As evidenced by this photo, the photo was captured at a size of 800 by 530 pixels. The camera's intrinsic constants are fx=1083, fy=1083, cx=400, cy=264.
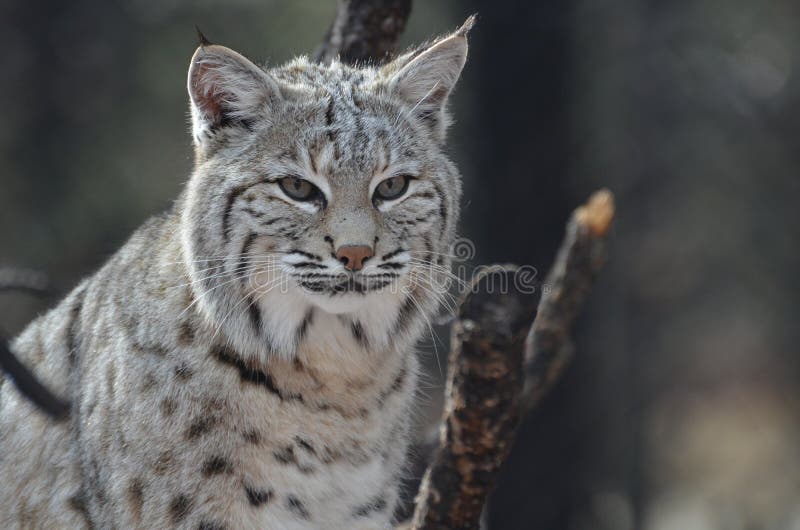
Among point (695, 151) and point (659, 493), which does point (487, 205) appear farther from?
point (659, 493)

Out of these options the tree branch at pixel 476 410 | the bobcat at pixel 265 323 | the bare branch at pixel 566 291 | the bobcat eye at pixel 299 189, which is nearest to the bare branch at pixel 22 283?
the bobcat at pixel 265 323

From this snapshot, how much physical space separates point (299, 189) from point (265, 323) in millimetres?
510

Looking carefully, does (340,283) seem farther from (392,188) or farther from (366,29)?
(366,29)

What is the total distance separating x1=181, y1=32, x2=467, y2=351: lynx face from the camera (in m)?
3.81

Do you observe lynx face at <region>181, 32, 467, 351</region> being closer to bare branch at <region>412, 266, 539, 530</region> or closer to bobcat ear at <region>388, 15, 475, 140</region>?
bobcat ear at <region>388, 15, 475, 140</region>

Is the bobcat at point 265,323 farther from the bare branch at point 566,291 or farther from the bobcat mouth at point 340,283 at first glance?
the bare branch at point 566,291

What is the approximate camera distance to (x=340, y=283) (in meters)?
3.78

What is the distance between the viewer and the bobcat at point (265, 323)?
380 centimetres

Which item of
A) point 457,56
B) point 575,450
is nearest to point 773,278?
point 575,450

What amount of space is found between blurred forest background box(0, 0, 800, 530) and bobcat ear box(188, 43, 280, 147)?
4966 millimetres

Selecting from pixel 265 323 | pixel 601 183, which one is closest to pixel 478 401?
pixel 265 323

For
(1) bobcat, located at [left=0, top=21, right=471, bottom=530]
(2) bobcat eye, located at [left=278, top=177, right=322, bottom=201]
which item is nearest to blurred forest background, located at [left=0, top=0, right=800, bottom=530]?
(1) bobcat, located at [left=0, top=21, right=471, bottom=530]

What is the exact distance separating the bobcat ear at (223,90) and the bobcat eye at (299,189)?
343mm

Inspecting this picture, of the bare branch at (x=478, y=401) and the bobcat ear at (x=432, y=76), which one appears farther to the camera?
the bobcat ear at (x=432, y=76)
